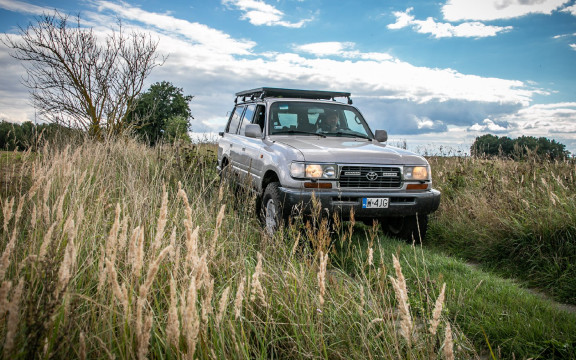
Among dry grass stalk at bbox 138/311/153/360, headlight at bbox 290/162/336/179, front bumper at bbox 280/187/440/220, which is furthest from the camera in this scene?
headlight at bbox 290/162/336/179

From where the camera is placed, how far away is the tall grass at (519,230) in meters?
4.51

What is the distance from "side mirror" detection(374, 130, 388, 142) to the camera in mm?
6477

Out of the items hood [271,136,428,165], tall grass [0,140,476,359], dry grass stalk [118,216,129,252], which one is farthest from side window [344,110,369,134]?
dry grass stalk [118,216,129,252]

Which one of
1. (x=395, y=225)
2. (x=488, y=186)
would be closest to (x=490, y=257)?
(x=395, y=225)

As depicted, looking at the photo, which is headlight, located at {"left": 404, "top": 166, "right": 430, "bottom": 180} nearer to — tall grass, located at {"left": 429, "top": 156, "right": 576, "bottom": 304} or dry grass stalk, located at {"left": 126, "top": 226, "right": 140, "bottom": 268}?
tall grass, located at {"left": 429, "top": 156, "right": 576, "bottom": 304}

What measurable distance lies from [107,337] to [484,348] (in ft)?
8.22

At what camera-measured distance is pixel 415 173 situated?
5.28 m

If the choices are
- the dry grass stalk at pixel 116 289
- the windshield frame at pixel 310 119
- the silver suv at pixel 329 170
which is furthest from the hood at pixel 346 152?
the dry grass stalk at pixel 116 289

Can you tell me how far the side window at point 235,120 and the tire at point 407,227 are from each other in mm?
3464

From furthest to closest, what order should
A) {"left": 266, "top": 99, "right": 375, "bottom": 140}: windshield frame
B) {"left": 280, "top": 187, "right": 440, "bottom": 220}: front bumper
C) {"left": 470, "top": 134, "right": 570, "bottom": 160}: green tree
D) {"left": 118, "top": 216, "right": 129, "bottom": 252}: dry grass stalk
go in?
{"left": 470, "top": 134, "right": 570, "bottom": 160}: green tree
{"left": 266, "top": 99, "right": 375, "bottom": 140}: windshield frame
{"left": 280, "top": 187, "right": 440, "bottom": 220}: front bumper
{"left": 118, "top": 216, "right": 129, "bottom": 252}: dry grass stalk

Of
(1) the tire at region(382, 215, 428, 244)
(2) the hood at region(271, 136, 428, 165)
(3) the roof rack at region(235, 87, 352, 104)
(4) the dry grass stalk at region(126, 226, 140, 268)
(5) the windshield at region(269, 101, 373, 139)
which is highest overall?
(3) the roof rack at region(235, 87, 352, 104)

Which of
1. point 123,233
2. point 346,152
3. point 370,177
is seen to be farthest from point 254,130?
point 123,233

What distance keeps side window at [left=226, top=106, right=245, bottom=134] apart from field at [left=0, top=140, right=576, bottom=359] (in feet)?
4.96

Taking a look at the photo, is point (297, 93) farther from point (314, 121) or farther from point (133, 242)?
point (133, 242)
